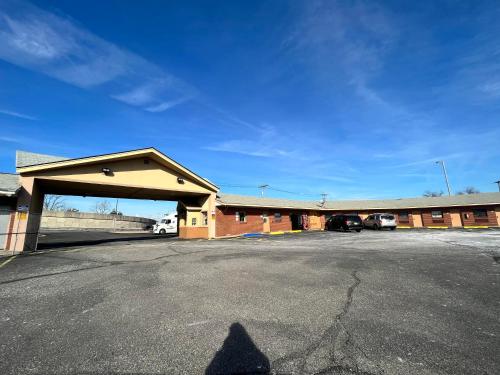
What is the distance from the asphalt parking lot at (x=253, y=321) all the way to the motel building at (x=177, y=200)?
7.80 metres

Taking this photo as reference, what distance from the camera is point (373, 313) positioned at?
417 cm

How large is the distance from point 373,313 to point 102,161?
54.8ft

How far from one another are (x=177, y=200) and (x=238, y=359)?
73.9 feet

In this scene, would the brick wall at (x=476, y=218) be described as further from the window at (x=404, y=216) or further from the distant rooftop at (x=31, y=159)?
the distant rooftop at (x=31, y=159)

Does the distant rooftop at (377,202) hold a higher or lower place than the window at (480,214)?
higher

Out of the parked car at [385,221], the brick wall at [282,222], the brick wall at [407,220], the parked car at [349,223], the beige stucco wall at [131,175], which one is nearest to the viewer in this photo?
the beige stucco wall at [131,175]

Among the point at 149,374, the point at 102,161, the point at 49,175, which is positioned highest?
the point at 102,161

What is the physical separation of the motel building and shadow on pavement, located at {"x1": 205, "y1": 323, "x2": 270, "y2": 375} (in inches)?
567

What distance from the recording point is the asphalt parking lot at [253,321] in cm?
284

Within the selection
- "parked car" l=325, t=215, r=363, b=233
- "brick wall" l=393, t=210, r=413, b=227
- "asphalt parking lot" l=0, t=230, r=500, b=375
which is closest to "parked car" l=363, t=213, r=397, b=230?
"parked car" l=325, t=215, r=363, b=233

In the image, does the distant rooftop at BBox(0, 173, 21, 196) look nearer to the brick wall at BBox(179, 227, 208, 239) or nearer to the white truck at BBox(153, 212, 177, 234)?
the brick wall at BBox(179, 227, 208, 239)

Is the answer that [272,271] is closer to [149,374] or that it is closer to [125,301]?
[125,301]

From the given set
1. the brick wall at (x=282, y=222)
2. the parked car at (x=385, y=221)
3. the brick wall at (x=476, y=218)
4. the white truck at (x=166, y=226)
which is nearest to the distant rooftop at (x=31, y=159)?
the white truck at (x=166, y=226)

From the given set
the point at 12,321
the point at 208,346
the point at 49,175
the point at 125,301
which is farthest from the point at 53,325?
the point at 49,175
